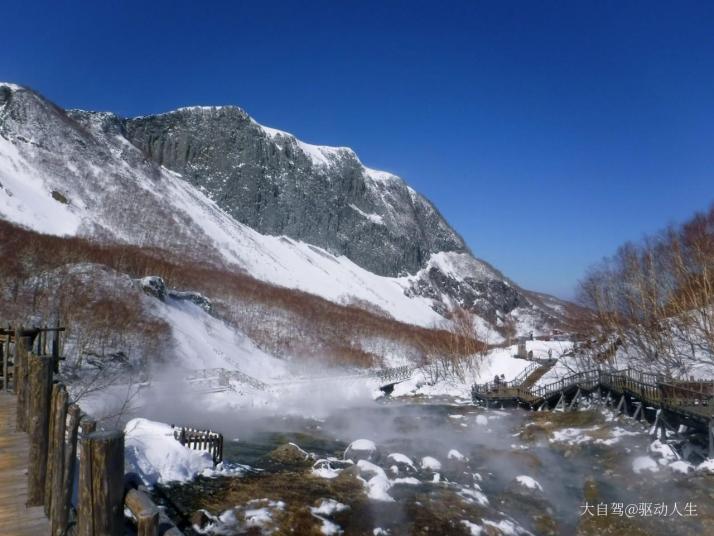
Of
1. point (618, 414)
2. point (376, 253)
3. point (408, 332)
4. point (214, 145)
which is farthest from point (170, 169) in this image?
point (618, 414)

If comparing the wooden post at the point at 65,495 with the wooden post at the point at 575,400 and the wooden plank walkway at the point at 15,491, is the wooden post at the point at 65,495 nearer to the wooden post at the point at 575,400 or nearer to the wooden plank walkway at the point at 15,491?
the wooden plank walkway at the point at 15,491

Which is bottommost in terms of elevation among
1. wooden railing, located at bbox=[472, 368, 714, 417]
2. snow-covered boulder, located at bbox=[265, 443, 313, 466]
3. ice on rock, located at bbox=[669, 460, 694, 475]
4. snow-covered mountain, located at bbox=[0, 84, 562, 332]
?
snow-covered boulder, located at bbox=[265, 443, 313, 466]

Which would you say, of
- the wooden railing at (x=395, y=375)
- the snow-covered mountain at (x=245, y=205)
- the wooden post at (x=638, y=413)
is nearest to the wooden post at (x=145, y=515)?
the wooden post at (x=638, y=413)

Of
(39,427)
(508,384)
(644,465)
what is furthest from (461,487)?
(508,384)

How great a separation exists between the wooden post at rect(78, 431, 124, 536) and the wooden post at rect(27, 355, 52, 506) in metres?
2.02

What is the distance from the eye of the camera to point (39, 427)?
5.26 meters

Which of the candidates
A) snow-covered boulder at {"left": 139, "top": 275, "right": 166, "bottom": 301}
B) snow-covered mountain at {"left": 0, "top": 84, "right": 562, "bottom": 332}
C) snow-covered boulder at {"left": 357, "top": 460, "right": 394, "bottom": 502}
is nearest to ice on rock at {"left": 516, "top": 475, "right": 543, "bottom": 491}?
snow-covered boulder at {"left": 357, "top": 460, "right": 394, "bottom": 502}

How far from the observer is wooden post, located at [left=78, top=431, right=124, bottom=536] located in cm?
338

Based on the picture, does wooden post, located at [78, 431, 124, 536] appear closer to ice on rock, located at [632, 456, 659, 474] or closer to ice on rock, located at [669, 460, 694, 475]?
ice on rock, located at [669, 460, 694, 475]

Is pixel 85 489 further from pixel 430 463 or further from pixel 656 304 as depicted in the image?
pixel 656 304

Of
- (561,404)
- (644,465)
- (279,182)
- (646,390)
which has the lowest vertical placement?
(561,404)

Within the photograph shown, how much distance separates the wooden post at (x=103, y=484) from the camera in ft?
11.1

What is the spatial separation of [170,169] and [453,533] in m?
104

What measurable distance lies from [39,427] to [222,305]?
52.7 meters
